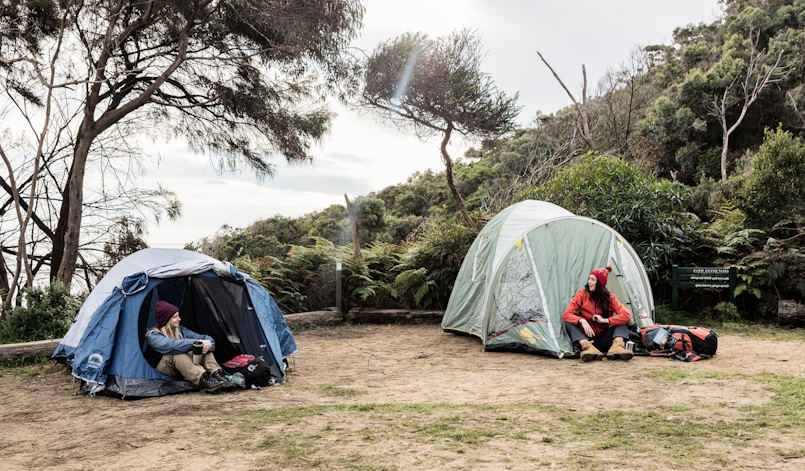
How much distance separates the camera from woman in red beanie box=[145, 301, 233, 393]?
618cm

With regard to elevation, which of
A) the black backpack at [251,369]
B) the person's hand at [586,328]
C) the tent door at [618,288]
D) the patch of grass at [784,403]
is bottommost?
the patch of grass at [784,403]

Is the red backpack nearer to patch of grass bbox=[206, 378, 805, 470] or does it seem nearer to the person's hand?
the person's hand

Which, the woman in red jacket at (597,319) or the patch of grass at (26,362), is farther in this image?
the patch of grass at (26,362)

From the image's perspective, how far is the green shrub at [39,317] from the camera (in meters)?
9.01

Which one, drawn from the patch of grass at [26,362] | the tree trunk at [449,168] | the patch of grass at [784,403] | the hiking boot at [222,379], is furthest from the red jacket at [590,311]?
the tree trunk at [449,168]

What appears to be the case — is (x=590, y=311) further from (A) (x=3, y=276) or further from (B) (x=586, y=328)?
(A) (x=3, y=276)

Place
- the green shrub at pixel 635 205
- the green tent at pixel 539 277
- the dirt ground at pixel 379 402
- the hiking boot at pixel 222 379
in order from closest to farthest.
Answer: the dirt ground at pixel 379 402
the hiking boot at pixel 222 379
the green tent at pixel 539 277
the green shrub at pixel 635 205

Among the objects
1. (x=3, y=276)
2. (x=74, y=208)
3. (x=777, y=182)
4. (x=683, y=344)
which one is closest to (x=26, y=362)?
(x=74, y=208)

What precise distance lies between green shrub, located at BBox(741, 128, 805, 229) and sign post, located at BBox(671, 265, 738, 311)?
1.52 meters

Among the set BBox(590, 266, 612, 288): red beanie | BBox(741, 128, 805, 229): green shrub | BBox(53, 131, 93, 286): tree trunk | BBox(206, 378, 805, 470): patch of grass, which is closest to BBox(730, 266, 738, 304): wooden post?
BBox(741, 128, 805, 229): green shrub

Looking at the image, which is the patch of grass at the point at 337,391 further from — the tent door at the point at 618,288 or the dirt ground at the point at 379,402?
the tent door at the point at 618,288

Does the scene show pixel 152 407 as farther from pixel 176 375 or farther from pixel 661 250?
pixel 661 250

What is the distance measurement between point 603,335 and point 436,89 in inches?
415

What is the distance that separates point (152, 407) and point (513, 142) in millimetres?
24456
